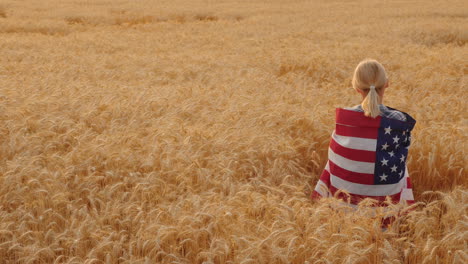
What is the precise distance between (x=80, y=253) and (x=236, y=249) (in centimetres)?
92

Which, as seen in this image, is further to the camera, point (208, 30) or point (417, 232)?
point (208, 30)

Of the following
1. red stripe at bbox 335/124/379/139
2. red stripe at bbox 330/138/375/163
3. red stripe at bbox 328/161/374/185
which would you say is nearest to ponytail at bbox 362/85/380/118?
red stripe at bbox 335/124/379/139

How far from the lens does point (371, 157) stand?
313cm

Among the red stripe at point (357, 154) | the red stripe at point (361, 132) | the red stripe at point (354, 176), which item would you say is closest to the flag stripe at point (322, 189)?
the red stripe at point (354, 176)

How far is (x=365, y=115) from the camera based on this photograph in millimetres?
3080

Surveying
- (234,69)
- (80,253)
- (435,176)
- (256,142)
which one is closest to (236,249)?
(80,253)

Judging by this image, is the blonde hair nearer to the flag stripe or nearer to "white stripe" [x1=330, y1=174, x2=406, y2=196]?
"white stripe" [x1=330, y1=174, x2=406, y2=196]

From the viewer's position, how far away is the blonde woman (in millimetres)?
3100

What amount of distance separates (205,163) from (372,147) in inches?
56.4

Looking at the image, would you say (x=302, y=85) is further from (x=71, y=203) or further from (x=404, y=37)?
(x=404, y=37)

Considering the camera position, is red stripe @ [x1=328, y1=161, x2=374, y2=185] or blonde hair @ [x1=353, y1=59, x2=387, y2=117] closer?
blonde hair @ [x1=353, y1=59, x2=387, y2=117]

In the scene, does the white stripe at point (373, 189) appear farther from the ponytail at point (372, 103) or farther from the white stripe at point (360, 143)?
the ponytail at point (372, 103)

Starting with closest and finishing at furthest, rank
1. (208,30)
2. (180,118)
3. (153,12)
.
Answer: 1. (180,118)
2. (208,30)
3. (153,12)

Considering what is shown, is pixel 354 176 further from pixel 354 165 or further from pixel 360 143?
pixel 360 143
